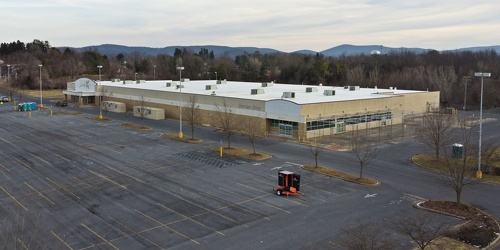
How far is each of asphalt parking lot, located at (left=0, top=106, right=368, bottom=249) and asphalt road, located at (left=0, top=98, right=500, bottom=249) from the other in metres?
0.07

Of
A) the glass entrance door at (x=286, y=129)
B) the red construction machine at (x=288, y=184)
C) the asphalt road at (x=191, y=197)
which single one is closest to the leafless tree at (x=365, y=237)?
the asphalt road at (x=191, y=197)

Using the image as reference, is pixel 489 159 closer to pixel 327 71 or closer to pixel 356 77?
pixel 356 77

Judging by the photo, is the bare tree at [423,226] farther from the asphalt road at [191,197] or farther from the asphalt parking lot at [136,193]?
the asphalt parking lot at [136,193]

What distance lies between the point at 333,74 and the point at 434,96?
53.3 metres

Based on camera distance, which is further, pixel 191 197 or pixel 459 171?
pixel 191 197

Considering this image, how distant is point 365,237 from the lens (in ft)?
66.4

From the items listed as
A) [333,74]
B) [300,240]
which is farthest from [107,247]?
[333,74]

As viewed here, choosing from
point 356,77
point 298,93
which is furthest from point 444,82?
point 298,93

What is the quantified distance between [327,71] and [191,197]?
10468 centimetres

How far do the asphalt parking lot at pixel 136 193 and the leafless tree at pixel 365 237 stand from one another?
427 cm

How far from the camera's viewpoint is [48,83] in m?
136

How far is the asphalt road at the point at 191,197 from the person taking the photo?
2180 cm

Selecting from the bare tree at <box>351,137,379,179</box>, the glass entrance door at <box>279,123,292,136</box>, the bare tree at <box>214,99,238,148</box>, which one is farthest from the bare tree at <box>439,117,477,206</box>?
the bare tree at <box>214,99,238,148</box>

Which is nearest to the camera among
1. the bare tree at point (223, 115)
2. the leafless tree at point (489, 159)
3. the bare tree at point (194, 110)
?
the leafless tree at point (489, 159)
